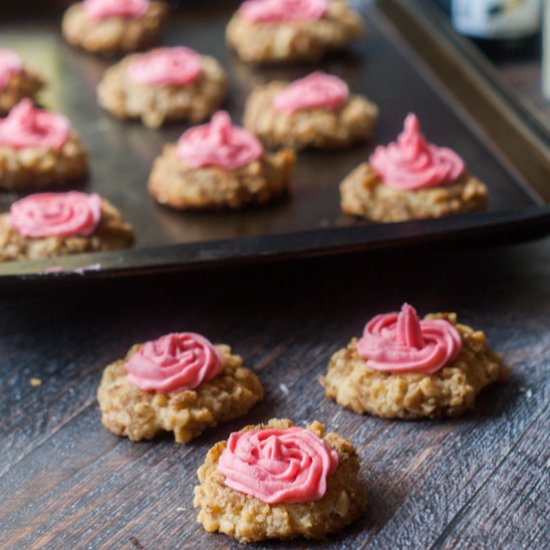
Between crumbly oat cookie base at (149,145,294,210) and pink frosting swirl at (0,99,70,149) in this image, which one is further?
pink frosting swirl at (0,99,70,149)

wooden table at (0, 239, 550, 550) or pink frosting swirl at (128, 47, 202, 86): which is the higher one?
pink frosting swirl at (128, 47, 202, 86)

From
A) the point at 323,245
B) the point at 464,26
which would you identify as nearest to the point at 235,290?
the point at 323,245

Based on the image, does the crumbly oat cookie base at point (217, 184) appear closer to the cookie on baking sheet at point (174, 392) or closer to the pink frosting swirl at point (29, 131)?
the pink frosting swirl at point (29, 131)

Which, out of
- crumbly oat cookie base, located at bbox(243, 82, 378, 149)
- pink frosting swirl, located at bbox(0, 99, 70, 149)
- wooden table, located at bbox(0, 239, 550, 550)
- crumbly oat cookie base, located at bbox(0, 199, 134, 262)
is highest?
pink frosting swirl, located at bbox(0, 99, 70, 149)

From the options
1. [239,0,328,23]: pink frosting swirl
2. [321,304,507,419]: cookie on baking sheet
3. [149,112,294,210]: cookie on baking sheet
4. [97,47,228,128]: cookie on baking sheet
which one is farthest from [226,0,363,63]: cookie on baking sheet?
[321,304,507,419]: cookie on baking sheet

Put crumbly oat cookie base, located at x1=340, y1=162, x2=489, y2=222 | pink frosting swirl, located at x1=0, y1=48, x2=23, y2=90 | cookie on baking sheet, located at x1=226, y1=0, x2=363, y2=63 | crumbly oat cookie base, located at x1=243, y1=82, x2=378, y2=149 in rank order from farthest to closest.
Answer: cookie on baking sheet, located at x1=226, y1=0, x2=363, y2=63 → pink frosting swirl, located at x1=0, y1=48, x2=23, y2=90 → crumbly oat cookie base, located at x1=243, y1=82, x2=378, y2=149 → crumbly oat cookie base, located at x1=340, y1=162, x2=489, y2=222

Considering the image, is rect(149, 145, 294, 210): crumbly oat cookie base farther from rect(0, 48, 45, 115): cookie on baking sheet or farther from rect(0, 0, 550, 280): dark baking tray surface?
rect(0, 48, 45, 115): cookie on baking sheet

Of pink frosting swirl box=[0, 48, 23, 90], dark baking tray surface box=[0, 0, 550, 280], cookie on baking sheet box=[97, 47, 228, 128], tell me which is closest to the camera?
dark baking tray surface box=[0, 0, 550, 280]
